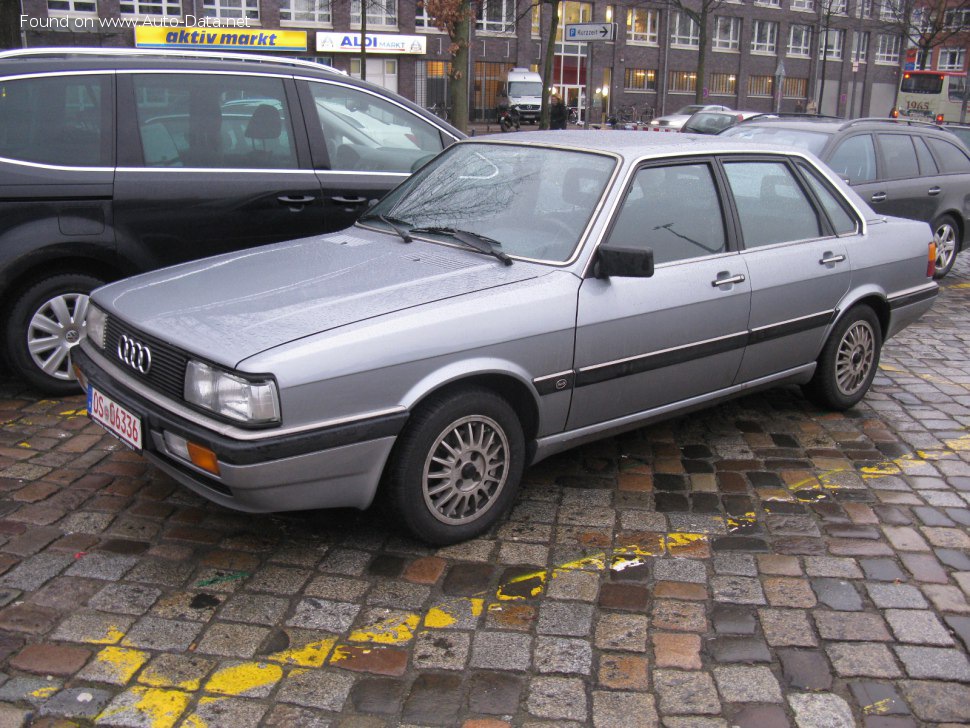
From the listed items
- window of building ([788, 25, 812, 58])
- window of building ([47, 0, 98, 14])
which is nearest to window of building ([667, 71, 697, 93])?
window of building ([788, 25, 812, 58])

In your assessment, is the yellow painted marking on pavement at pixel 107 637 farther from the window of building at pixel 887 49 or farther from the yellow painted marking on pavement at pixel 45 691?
the window of building at pixel 887 49

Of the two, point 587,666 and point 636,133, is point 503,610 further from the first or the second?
point 636,133

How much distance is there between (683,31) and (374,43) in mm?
20914

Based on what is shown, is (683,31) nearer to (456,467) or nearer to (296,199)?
(296,199)

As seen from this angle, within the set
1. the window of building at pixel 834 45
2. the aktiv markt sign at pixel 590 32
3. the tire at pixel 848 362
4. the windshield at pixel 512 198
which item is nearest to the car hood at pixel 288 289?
the windshield at pixel 512 198

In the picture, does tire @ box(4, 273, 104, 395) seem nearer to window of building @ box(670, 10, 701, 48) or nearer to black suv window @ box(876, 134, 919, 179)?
black suv window @ box(876, 134, 919, 179)

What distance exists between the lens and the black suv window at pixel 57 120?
4.98 metres

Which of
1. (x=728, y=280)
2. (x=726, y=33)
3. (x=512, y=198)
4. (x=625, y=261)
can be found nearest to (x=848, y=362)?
(x=728, y=280)

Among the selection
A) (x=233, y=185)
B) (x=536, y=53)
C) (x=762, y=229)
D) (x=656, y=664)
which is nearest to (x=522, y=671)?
(x=656, y=664)

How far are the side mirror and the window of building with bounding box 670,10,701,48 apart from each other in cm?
5441

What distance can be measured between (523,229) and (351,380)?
51.2 inches

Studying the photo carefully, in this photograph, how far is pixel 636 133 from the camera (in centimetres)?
478

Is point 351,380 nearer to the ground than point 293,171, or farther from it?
nearer to the ground

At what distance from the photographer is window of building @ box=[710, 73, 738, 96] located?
56.8 m
